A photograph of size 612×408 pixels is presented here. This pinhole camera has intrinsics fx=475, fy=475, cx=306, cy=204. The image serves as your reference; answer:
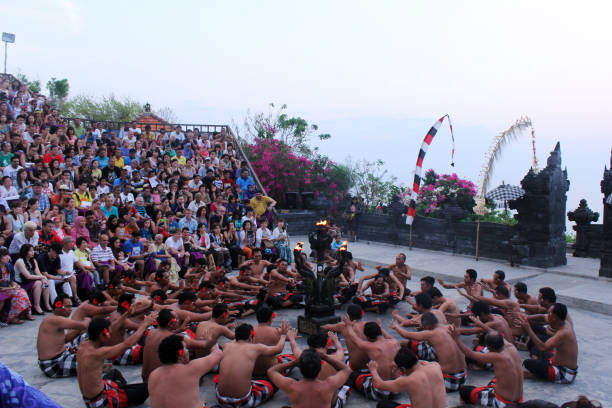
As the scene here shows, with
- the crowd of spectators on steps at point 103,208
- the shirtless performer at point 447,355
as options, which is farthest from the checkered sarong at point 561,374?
the crowd of spectators on steps at point 103,208

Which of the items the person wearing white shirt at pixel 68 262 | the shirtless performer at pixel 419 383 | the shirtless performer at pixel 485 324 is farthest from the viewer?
the person wearing white shirt at pixel 68 262

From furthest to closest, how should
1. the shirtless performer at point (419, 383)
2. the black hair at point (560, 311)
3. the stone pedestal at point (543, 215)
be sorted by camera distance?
1. the stone pedestal at point (543, 215)
2. the black hair at point (560, 311)
3. the shirtless performer at point (419, 383)

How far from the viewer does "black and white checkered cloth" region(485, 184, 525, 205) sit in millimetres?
14117

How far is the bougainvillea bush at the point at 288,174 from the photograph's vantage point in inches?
852

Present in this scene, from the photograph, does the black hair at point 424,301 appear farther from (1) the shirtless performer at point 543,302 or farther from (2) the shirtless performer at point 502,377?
(1) the shirtless performer at point 543,302

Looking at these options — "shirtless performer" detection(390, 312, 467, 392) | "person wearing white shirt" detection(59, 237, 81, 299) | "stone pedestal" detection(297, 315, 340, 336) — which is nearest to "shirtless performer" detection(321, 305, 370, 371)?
"shirtless performer" detection(390, 312, 467, 392)

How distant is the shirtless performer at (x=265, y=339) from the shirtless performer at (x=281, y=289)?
3100 millimetres

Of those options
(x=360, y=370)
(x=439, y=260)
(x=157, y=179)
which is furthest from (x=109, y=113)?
(x=360, y=370)

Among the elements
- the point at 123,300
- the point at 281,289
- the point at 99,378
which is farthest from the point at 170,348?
the point at 281,289

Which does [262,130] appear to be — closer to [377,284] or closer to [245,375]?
[377,284]

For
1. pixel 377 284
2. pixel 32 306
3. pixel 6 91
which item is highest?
pixel 6 91

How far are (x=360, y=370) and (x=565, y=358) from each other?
8.76 feet

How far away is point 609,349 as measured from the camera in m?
7.61

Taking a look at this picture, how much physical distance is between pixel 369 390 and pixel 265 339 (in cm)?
144
